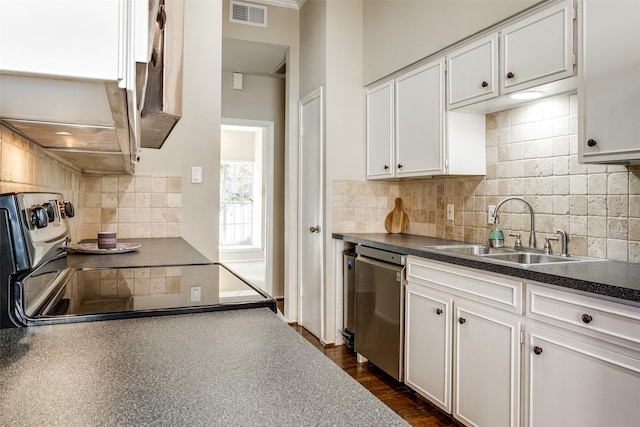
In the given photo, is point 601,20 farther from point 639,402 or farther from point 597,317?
point 639,402

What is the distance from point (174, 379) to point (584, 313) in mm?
1418

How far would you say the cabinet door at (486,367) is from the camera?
1785 mm

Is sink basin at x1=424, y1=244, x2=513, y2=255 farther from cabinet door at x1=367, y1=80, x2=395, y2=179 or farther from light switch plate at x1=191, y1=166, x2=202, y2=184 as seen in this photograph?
light switch plate at x1=191, y1=166, x2=202, y2=184

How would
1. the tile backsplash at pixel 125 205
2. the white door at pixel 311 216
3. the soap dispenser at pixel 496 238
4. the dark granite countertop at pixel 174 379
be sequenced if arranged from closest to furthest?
the dark granite countertop at pixel 174 379
the tile backsplash at pixel 125 205
the soap dispenser at pixel 496 238
the white door at pixel 311 216

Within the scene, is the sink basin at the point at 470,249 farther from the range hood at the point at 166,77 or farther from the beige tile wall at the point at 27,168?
the beige tile wall at the point at 27,168

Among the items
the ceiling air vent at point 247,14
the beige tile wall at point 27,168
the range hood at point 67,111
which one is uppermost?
the ceiling air vent at point 247,14

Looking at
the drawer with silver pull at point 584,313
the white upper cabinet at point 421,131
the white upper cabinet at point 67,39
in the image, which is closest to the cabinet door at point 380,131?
the white upper cabinet at point 421,131

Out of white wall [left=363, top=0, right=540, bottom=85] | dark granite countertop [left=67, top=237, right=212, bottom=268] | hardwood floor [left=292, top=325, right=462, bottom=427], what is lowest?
hardwood floor [left=292, top=325, right=462, bottom=427]

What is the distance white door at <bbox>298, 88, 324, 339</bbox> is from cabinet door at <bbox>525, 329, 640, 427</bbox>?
6.47 feet

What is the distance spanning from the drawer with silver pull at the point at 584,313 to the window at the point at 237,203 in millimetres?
6381

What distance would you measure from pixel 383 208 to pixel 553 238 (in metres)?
1.50

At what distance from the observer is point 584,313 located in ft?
4.88

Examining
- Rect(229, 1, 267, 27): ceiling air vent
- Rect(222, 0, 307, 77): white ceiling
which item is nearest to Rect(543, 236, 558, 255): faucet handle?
Rect(222, 0, 307, 77): white ceiling

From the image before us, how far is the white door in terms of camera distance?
3518 millimetres
